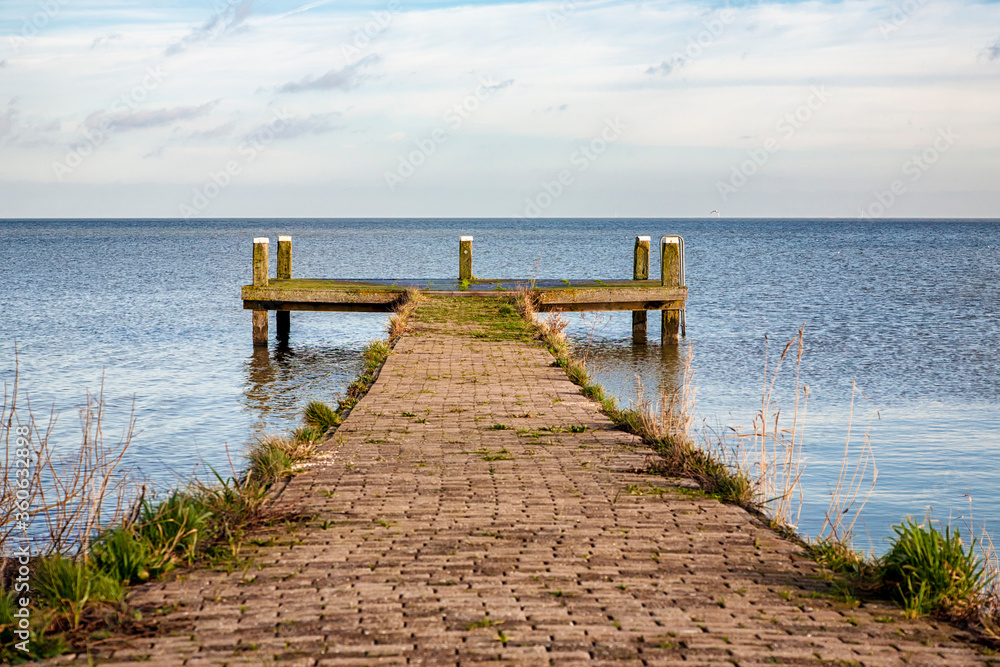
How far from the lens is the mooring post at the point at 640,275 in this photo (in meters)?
20.7

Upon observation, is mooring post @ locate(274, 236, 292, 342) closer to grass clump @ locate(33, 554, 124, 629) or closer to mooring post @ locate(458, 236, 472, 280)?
mooring post @ locate(458, 236, 472, 280)

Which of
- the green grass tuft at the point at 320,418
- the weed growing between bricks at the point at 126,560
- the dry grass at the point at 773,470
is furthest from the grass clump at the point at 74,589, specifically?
the green grass tuft at the point at 320,418

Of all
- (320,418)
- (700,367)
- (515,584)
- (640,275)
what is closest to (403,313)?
(700,367)

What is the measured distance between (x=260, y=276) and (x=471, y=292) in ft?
13.3

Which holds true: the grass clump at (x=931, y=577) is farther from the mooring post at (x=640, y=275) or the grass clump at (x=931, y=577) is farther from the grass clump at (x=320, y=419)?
the mooring post at (x=640, y=275)

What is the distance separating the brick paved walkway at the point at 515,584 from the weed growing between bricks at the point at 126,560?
0.16 meters

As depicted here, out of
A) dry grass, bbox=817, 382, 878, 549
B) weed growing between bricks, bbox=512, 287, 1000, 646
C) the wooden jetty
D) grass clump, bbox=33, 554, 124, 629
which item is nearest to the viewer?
grass clump, bbox=33, 554, 124, 629

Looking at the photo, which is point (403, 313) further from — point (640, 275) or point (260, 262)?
point (640, 275)

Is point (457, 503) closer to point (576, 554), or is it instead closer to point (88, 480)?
point (576, 554)

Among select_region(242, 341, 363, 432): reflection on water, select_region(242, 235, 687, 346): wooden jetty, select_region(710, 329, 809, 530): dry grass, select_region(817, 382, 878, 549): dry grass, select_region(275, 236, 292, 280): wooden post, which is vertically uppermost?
select_region(275, 236, 292, 280): wooden post

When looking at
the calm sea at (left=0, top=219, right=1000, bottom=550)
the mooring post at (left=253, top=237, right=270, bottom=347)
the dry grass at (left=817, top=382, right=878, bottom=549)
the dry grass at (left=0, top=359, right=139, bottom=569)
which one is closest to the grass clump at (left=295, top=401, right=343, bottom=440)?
the calm sea at (left=0, top=219, right=1000, bottom=550)

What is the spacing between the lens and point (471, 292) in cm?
1945

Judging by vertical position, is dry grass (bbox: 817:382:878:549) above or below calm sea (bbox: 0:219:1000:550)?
above

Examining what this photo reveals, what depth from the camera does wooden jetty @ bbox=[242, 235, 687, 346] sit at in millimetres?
18422
